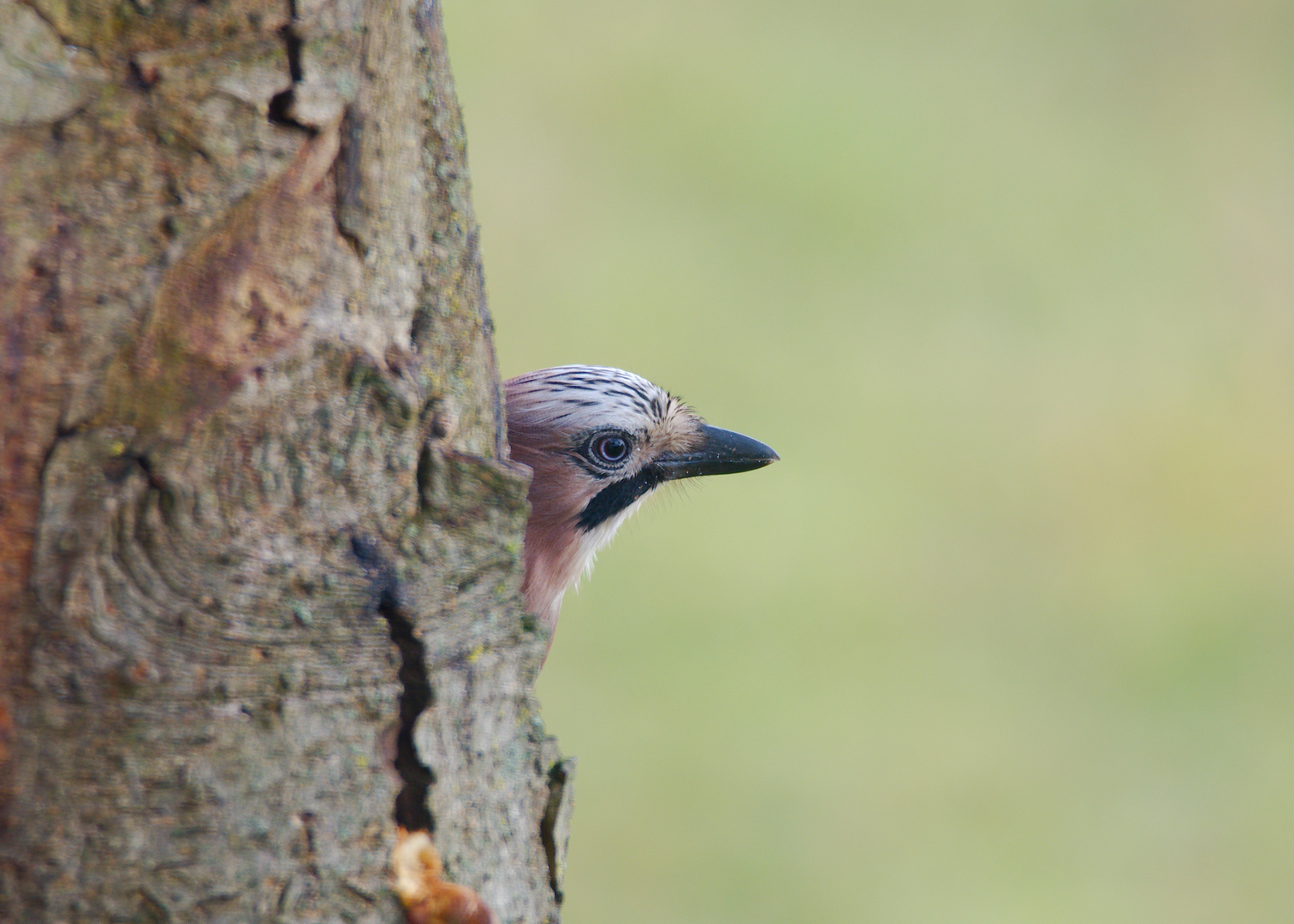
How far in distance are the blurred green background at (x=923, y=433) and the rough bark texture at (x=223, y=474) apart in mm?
4140

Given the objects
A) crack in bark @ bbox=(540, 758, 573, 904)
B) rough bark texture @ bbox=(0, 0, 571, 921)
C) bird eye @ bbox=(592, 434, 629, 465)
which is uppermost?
bird eye @ bbox=(592, 434, 629, 465)

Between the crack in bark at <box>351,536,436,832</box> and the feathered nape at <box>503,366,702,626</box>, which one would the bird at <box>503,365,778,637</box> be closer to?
the feathered nape at <box>503,366,702,626</box>

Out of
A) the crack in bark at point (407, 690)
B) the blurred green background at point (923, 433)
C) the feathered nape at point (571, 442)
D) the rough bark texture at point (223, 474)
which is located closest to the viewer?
the rough bark texture at point (223, 474)

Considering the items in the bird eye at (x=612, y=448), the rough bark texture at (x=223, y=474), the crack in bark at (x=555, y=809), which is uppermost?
the bird eye at (x=612, y=448)

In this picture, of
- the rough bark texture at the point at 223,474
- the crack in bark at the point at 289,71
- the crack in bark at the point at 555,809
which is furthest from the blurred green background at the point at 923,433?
the crack in bark at the point at 289,71

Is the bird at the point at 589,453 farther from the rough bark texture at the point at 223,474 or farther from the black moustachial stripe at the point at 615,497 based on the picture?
the rough bark texture at the point at 223,474

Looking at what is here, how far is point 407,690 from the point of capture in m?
1.48

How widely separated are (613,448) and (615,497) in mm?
136

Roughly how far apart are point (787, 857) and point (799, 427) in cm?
235

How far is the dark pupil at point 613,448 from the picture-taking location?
9.83 feet

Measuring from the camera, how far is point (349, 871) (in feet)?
4.67

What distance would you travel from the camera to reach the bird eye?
2.99 m

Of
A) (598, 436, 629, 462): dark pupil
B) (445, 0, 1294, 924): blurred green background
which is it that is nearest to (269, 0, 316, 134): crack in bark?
(598, 436, 629, 462): dark pupil

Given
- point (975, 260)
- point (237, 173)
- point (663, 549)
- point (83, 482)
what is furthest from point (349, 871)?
point (975, 260)
